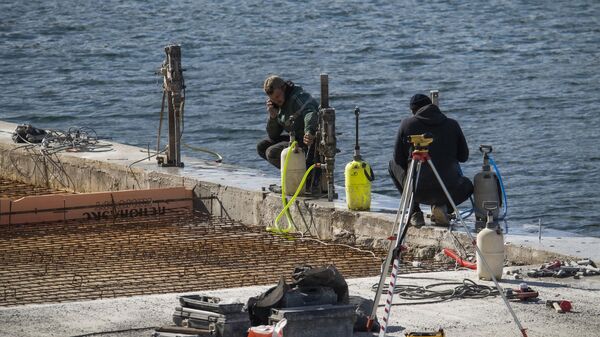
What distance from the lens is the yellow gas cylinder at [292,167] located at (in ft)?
46.2

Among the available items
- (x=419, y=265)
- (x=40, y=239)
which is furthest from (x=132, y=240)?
(x=419, y=265)

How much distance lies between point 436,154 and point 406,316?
2705mm

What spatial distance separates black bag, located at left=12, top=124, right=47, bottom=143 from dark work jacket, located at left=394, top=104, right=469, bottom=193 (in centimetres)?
625

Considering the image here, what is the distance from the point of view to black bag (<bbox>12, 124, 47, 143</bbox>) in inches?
688

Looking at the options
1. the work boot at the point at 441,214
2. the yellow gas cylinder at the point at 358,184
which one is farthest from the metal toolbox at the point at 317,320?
the yellow gas cylinder at the point at 358,184

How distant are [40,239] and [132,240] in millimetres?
832

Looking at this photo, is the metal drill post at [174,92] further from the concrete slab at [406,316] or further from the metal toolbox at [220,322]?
the metal toolbox at [220,322]

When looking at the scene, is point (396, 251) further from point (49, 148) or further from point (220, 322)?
point (49, 148)

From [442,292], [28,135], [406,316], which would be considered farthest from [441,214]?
[28,135]

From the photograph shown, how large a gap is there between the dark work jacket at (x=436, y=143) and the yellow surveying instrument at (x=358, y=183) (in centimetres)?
85

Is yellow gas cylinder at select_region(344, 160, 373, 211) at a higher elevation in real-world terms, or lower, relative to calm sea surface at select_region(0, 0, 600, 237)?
higher

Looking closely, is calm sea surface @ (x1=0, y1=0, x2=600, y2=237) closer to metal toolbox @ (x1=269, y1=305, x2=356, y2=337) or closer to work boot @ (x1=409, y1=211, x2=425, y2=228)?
work boot @ (x1=409, y1=211, x2=425, y2=228)

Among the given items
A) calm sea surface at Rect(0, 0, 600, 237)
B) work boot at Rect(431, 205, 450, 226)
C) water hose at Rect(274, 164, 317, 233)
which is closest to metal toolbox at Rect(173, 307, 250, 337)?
work boot at Rect(431, 205, 450, 226)

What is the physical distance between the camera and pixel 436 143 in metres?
12.4
